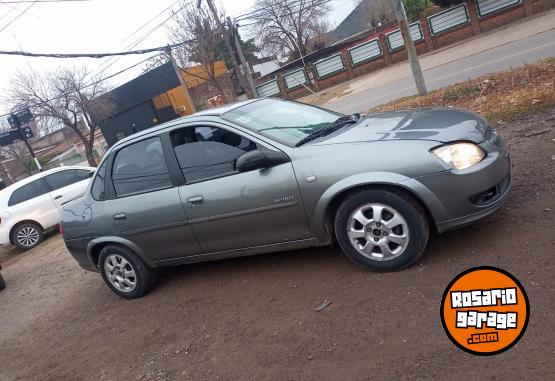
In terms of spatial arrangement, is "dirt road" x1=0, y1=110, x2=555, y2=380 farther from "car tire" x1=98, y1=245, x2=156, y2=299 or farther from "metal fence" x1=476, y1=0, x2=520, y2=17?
"metal fence" x1=476, y1=0, x2=520, y2=17

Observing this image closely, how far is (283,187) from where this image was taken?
395cm

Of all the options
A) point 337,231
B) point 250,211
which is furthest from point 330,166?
point 250,211

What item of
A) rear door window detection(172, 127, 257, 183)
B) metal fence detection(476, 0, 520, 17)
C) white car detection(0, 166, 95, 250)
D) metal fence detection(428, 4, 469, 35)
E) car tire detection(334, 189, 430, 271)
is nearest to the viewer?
car tire detection(334, 189, 430, 271)

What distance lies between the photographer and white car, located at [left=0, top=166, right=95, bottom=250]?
1114 cm

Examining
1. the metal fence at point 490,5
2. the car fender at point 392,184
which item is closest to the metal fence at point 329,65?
the metal fence at point 490,5

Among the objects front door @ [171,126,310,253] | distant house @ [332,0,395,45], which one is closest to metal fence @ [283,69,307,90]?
distant house @ [332,0,395,45]

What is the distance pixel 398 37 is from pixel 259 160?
2877cm

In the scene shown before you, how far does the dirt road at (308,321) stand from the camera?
288 cm

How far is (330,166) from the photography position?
12.3 ft

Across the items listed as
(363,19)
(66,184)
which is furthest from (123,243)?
(363,19)

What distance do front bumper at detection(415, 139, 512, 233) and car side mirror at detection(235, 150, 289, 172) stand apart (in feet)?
3.75

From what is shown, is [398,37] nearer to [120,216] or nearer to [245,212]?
[120,216]

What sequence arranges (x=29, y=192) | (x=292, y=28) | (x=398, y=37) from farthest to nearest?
1. (x=292, y=28)
2. (x=398, y=37)
3. (x=29, y=192)

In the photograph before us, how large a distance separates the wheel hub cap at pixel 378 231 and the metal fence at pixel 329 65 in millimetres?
30179
